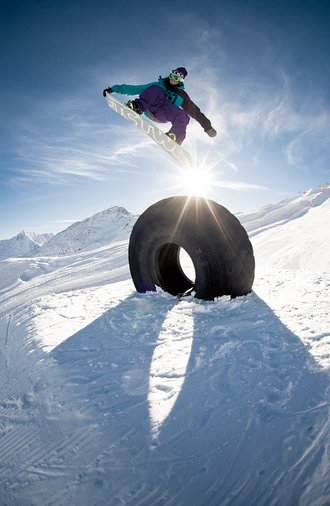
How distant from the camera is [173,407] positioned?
2.02m

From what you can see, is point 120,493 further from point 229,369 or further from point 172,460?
point 229,369

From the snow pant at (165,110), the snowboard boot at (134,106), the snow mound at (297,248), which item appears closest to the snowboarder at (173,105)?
the snow pant at (165,110)

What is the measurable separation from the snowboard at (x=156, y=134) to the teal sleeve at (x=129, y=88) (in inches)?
10.9

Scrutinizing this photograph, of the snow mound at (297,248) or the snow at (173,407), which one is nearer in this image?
the snow at (173,407)

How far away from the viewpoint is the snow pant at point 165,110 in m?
5.24

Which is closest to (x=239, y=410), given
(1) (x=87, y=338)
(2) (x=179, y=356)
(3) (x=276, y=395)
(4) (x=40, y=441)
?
(3) (x=276, y=395)

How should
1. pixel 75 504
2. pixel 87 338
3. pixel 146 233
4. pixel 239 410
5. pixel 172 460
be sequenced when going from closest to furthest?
pixel 75 504 < pixel 172 460 < pixel 239 410 < pixel 87 338 < pixel 146 233

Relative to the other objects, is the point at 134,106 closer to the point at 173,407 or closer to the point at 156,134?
the point at 156,134

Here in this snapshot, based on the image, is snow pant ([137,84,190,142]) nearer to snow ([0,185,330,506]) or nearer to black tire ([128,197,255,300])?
black tire ([128,197,255,300])

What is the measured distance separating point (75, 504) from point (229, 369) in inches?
54.1

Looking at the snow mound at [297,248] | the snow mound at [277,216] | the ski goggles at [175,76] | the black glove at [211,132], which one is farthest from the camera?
the snow mound at [277,216]

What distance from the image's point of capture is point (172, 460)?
1647mm

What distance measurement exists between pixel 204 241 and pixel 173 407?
2.32 m

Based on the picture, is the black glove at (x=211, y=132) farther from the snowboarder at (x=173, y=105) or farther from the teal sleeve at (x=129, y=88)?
the teal sleeve at (x=129, y=88)
